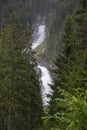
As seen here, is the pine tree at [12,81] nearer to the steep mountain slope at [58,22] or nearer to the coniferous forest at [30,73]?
the coniferous forest at [30,73]

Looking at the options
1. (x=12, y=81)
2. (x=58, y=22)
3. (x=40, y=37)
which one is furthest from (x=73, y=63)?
(x=40, y=37)

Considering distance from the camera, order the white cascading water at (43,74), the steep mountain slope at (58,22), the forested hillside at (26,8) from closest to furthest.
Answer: the white cascading water at (43,74)
the steep mountain slope at (58,22)
the forested hillside at (26,8)

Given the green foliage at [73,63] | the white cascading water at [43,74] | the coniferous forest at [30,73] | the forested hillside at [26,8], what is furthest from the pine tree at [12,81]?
the forested hillside at [26,8]

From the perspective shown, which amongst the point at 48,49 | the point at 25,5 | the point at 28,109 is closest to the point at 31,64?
the point at 28,109

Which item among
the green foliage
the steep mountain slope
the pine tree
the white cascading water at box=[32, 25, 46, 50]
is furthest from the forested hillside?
the green foliage

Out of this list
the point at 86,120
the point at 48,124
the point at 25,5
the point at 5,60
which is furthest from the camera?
the point at 25,5

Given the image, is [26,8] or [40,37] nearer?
[40,37]

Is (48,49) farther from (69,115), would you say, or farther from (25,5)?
(69,115)

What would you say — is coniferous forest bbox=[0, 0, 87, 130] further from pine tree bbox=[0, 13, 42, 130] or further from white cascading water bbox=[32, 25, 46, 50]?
white cascading water bbox=[32, 25, 46, 50]

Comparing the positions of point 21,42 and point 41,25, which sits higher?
point 21,42

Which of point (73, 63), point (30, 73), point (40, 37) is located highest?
point (73, 63)

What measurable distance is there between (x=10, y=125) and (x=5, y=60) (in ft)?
18.1

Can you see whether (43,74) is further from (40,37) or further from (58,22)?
(40,37)

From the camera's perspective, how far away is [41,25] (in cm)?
15175
